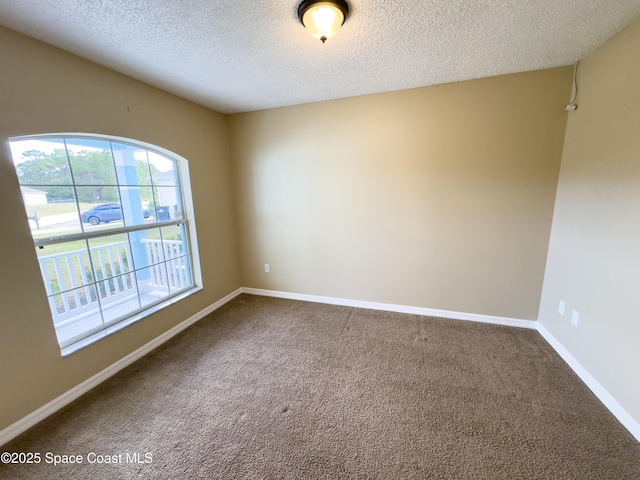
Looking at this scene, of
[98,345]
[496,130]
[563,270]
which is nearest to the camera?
[98,345]

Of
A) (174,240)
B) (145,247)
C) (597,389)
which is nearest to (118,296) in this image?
(145,247)

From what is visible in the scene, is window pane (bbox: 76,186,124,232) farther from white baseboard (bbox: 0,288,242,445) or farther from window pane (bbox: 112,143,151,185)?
white baseboard (bbox: 0,288,242,445)

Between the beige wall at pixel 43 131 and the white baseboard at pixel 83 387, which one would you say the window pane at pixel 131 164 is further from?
the white baseboard at pixel 83 387

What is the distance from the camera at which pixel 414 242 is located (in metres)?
2.88

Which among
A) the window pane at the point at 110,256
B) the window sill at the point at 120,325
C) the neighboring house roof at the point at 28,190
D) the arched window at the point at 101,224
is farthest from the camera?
the window pane at the point at 110,256

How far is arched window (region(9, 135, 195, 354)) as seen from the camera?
1.79 metres

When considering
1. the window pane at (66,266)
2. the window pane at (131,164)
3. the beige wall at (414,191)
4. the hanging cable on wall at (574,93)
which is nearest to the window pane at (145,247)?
the window pane at (66,266)

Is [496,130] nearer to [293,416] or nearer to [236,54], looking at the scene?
[236,54]

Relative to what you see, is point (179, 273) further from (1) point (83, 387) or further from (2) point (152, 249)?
(1) point (83, 387)

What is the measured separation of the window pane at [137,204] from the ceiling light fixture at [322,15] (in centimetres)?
210

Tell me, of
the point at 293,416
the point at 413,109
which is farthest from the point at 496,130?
the point at 293,416

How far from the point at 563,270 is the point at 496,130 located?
1.44 metres

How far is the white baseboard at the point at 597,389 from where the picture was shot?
1.54 meters

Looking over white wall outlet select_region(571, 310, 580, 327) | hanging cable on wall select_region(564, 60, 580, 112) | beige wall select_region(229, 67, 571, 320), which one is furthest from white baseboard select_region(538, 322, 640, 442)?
hanging cable on wall select_region(564, 60, 580, 112)
